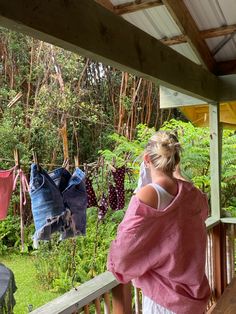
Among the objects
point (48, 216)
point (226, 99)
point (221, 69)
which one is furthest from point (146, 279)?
point (221, 69)

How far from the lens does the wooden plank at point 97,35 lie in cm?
123

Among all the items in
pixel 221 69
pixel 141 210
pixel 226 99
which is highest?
pixel 221 69

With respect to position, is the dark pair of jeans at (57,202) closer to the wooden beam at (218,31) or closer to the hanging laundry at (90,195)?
the hanging laundry at (90,195)

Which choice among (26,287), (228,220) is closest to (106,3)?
(228,220)

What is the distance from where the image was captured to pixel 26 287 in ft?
16.9

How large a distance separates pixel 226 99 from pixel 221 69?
13.7 inches

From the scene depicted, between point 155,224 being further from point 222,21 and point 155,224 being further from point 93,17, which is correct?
point 222,21

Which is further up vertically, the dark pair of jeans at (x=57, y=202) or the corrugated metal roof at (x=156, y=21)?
the corrugated metal roof at (x=156, y=21)

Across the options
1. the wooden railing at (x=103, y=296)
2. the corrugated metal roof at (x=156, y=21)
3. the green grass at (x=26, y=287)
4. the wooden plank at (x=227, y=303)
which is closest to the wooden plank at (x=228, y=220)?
the wooden railing at (x=103, y=296)

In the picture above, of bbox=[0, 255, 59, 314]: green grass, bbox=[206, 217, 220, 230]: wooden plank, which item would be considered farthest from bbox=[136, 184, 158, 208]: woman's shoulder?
bbox=[0, 255, 59, 314]: green grass

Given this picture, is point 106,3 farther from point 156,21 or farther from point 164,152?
point 164,152

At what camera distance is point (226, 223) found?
3.50m

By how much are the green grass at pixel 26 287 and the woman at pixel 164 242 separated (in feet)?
11.1

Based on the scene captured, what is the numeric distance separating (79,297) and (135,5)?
167 cm
